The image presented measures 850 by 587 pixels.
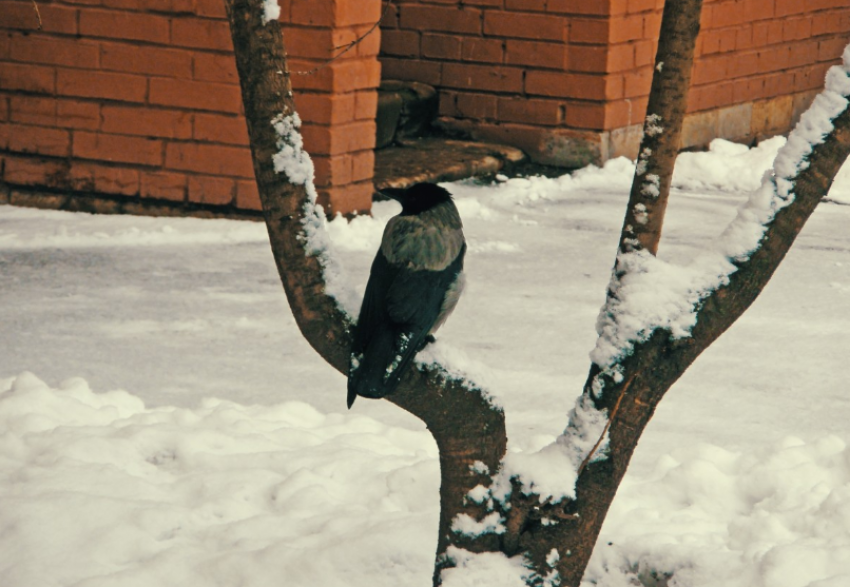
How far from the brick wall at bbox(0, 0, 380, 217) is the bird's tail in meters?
4.17

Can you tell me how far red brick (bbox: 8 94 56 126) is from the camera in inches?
272

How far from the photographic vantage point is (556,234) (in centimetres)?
695

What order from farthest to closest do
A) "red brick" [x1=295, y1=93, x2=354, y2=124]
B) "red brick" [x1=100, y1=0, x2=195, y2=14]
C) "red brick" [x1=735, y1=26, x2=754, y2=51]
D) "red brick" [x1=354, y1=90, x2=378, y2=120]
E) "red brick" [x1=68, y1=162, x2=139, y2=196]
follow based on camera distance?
1. "red brick" [x1=735, y1=26, x2=754, y2=51]
2. "red brick" [x1=68, y1=162, x2=139, y2=196]
3. "red brick" [x1=354, y1=90, x2=378, y2=120]
4. "red brick" [x1=100, y1=0, x2=195, y2=14]
5. "red brick" [x1=295, y1=93, x2=354, y2=124]

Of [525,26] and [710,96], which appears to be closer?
[525,26]

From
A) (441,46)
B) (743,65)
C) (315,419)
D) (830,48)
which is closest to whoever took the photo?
(315,419)

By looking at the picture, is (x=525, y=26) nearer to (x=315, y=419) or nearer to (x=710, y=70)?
(x=710, y=70)

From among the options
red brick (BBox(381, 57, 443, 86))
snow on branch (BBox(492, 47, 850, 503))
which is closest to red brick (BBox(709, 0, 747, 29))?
red brick (BBox(381, 57, 443, 86))

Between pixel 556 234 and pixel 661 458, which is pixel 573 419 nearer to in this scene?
pixel 661 458

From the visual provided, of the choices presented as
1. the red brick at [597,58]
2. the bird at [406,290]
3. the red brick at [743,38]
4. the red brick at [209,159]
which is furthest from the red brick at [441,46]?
the bird at [406,290]

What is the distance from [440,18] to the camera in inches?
342

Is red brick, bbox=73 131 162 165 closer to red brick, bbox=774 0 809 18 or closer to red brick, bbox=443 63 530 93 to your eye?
red brick, bbox=443 63 530 93

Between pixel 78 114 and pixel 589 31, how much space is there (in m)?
3.27

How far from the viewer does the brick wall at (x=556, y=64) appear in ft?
26.8

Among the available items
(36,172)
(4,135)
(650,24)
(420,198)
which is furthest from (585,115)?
(420,198)
